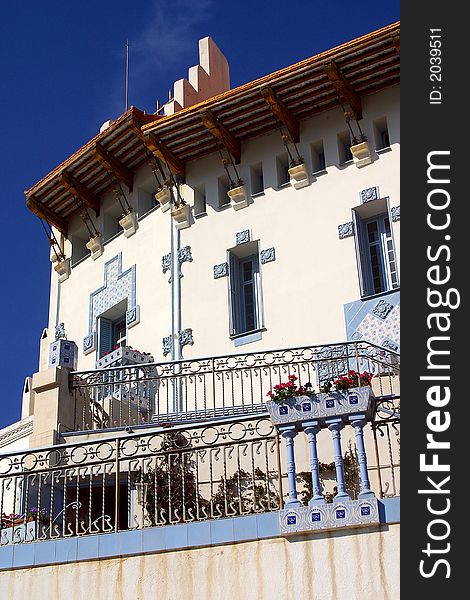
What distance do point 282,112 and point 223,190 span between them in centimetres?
208

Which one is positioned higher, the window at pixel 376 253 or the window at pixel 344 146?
the window at pixel 344 146

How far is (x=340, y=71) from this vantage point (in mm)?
17562

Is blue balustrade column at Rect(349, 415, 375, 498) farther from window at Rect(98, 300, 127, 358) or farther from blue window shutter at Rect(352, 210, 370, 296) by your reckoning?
window at Rect(98, 300, 127, 358)

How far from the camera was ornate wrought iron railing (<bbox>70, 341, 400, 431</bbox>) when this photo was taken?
14.9m

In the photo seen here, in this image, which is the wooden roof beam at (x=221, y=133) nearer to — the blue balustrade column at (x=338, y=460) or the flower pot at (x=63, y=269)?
the flower pot at (x=63, y=269)

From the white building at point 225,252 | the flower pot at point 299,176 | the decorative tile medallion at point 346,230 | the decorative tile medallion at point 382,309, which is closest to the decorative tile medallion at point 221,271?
the white building at point 225,252

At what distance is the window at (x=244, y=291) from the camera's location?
18.1m

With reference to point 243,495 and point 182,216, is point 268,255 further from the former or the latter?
point 243,495

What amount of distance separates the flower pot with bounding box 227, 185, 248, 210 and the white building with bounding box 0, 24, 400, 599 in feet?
0.09

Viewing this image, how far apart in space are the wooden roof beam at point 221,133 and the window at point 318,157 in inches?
61.1

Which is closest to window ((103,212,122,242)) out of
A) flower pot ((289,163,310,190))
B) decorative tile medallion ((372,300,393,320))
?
flower pot ((289,163,310,190))

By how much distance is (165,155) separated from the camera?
19.5m

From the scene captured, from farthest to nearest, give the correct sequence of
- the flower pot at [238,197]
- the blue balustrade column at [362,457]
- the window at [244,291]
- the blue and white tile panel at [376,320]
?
the flower pot at [238,197], the window at [244,291], the blue and white tile panel at [376,320], the blue balustrade column at [362,457]

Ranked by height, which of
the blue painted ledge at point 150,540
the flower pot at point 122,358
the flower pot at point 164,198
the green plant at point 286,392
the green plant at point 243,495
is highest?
the flower pot at point 164,198
